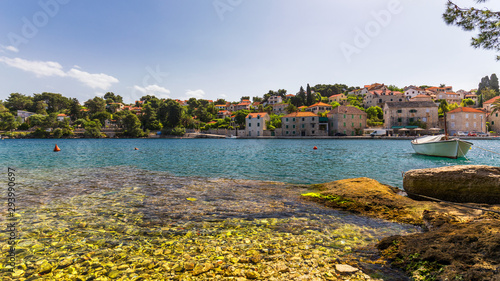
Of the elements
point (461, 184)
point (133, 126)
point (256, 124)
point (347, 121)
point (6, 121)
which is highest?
point (6, 121)

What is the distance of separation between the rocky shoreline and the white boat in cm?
2338

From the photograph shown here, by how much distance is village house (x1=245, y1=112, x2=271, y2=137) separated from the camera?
290 feet

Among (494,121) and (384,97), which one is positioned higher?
(384,97)

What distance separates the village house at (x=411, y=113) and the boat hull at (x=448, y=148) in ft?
182

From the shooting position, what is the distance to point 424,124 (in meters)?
74.5

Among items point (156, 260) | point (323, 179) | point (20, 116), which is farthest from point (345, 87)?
point (20, 116)

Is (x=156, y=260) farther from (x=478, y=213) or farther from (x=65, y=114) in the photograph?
(x=65, y=114)

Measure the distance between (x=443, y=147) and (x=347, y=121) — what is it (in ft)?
182

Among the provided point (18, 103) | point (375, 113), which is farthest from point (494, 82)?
point (18, 103)

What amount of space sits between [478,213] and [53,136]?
4988 inches

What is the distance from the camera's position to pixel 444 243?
3.77 meters

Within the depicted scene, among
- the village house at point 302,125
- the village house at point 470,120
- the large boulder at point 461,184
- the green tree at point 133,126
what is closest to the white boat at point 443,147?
the large boulder at point 461,184

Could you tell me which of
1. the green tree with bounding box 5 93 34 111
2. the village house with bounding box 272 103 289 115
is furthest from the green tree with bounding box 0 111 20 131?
the village house with bounding box 272 103 289 115

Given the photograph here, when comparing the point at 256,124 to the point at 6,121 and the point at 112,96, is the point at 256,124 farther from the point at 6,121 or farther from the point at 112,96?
the point at 112,96
